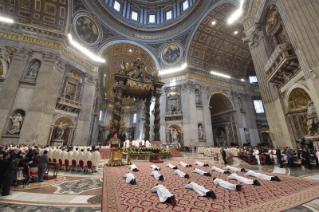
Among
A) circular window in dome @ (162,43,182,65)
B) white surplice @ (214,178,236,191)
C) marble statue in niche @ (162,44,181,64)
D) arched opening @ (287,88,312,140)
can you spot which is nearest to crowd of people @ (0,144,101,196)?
white surplice @ (214,178,236,191)

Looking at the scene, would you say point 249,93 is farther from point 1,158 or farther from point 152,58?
point 1,158

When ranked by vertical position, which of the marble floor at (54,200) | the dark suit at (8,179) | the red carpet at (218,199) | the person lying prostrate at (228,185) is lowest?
the marble floor at (54,200)

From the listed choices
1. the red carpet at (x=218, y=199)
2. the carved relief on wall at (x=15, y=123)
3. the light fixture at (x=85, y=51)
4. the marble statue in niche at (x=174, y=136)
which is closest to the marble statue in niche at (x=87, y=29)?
the light fixture at (x=85, y=51)

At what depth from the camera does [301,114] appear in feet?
23.2

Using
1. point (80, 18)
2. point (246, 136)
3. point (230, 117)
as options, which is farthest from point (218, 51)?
point (80, 18)

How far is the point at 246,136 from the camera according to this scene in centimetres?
1828

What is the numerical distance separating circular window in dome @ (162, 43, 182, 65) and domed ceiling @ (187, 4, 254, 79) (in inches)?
76.6

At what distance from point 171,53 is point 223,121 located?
13825 mm

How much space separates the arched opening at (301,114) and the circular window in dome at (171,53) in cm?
1547

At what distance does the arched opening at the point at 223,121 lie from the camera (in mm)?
19036

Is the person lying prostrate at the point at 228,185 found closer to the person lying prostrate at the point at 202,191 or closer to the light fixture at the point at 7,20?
the person lying prostrate at the point at 202,191

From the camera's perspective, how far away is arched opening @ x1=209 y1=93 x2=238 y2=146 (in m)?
19.0

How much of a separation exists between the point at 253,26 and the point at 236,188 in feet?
37.6

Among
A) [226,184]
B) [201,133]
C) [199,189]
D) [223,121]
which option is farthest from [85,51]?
[223,121]
